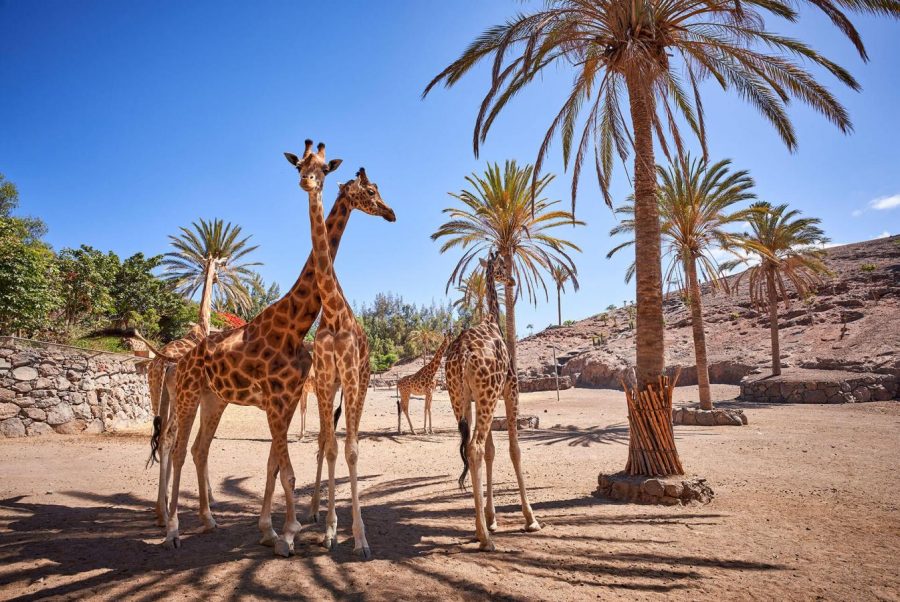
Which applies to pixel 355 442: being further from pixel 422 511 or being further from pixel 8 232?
pixel 8 232

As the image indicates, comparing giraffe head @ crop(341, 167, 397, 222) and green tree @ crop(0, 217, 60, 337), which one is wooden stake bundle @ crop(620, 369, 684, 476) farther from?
green tree @ crop(0, 217, 60, 337)

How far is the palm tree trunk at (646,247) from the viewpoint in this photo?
27.4 feet

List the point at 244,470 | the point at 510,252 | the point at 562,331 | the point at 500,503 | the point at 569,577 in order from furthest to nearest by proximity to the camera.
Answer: the point at 562,331
the point at 510,252
the point at 244,470
the point at 500,503
the point at 569,577

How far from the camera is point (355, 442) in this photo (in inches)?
198

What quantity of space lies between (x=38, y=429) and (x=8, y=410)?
90 centimetres

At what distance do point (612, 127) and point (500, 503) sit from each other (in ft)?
29.0

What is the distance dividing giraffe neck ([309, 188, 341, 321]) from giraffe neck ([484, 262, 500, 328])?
261cm

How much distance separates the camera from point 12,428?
1307 centimetres

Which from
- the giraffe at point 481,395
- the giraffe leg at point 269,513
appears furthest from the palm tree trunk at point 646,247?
the giraffe leg at point 269,513

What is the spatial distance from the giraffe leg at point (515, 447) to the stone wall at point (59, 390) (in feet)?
48.4

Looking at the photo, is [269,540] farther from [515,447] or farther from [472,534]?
[515,447]

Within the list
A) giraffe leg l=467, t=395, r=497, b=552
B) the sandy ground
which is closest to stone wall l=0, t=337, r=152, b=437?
the sandy ground

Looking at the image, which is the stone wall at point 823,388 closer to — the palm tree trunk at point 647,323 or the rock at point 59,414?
the palm tree trunk at point 647,323

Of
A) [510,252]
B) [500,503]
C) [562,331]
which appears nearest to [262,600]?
[500,503]
